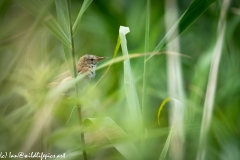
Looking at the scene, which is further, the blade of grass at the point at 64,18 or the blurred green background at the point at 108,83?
the blurred green background at the point at 108,83

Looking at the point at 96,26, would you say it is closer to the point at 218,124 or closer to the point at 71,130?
the point at 71,130

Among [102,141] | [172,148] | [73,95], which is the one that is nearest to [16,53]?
[73,95]

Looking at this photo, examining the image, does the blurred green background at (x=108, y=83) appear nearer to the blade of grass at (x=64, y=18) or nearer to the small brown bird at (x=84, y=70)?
the small brown bird at (x=84, y=70)

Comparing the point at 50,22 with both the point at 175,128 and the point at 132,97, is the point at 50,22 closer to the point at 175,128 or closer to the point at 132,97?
the point at 132,97

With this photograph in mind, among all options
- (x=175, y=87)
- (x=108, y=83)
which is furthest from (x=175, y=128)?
(x=108, y=83)

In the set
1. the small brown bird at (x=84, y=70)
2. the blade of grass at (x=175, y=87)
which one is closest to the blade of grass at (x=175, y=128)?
the blade of grass at (x=175, y=87)
